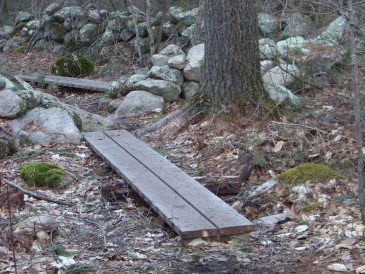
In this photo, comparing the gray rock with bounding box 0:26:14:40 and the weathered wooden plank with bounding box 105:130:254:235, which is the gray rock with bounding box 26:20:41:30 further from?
the weathered wooden plank with bounding box 105:130:254:235

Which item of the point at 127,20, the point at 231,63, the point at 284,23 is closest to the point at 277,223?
the point at 231,63

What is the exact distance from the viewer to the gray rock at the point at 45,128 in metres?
8.12

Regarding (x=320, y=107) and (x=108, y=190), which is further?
(x=320, y=107)

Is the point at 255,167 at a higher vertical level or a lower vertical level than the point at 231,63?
lower

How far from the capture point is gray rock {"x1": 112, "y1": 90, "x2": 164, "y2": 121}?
9875mm

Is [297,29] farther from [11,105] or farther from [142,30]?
Answer: [142,30]

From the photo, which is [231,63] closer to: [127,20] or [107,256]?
[107,256]

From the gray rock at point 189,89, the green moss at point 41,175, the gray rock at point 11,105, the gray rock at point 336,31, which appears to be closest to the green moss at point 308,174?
the gray rock at point 336,31

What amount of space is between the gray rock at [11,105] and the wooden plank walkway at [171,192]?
4.11 feet

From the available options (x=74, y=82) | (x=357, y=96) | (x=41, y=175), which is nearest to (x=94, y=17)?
(x=74, y=82)

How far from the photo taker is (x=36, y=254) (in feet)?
15.7

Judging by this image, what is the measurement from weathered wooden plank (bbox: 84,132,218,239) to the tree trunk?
154 centimetres

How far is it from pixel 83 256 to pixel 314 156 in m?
2.78

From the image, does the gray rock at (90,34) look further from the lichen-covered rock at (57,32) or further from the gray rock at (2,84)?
the gray rock at (2,84)
